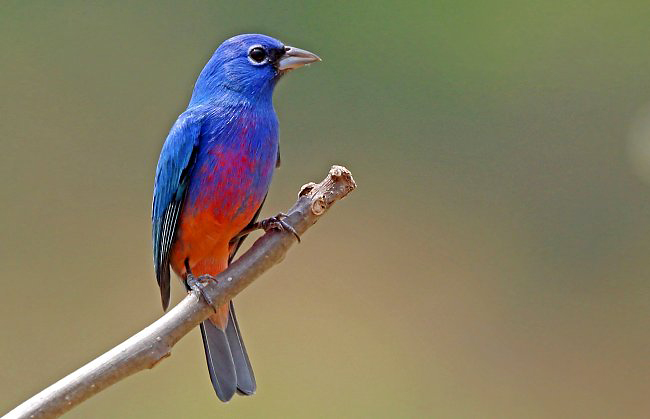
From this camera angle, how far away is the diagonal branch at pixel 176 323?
142 cm

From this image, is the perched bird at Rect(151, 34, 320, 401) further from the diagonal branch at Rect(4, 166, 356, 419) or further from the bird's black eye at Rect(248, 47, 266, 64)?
the diagonal branch at Rect(4, 166, 356, 419)

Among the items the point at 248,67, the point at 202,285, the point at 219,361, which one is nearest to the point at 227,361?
the point at 219,361

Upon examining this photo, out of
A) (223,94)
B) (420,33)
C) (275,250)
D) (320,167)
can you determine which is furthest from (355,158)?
(275,250)

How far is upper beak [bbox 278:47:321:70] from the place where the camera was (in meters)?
2.04

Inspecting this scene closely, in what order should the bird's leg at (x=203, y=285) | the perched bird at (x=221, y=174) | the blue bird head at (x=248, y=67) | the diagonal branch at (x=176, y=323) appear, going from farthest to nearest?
the blue bird head at (x=248, y=67) < the perched bird at (x=221, y=174) < the bird's leg at (x=203, y=285) < the diagonal branch at (x=176, y=323)

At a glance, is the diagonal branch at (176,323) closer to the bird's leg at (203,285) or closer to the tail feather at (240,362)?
the bird's leg at (203,285)

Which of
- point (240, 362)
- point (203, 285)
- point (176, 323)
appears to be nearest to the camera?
point (176, 323)

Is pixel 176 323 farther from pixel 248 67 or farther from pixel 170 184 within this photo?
pixel 248 67

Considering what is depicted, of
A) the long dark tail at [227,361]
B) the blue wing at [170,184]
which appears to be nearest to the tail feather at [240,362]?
the long dark tail at [227,361]

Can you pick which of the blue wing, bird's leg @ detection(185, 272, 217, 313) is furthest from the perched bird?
bird's leg @ detection(185, 272, 217, 313)

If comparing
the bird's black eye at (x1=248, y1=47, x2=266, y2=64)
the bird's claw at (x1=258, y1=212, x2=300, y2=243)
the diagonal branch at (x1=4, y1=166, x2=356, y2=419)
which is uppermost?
the bird's black eye at (x1=248, y1=47, x2=266, y2=64)

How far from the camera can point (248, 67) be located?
2.04m

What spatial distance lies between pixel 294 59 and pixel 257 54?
0.26 feet

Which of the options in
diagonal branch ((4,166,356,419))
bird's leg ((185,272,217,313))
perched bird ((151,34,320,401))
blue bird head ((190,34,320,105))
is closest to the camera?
diagonal branch ((4,166,356,419))
